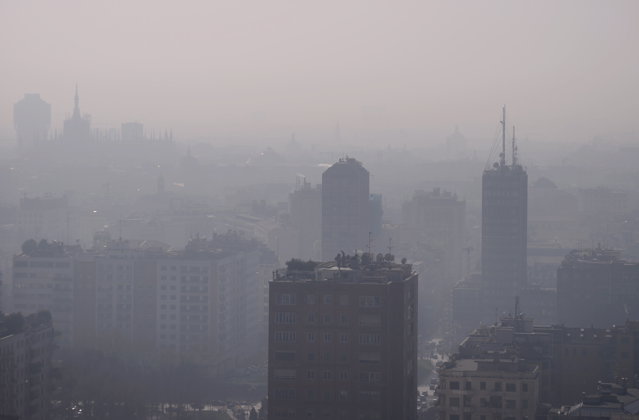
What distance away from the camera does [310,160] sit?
9200cm

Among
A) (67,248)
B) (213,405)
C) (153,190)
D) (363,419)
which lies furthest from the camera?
(153,190)

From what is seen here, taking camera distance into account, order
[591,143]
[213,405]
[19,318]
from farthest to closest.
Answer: [591,143] < [213,405] < [19,318]

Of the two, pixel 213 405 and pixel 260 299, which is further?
pixel 260 299

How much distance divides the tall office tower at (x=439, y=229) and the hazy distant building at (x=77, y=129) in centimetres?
3176

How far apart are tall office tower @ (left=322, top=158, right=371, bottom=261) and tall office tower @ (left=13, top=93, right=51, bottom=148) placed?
18.6 metres

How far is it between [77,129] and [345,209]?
4246cm

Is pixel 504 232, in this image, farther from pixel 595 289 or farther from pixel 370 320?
pixel 370 320

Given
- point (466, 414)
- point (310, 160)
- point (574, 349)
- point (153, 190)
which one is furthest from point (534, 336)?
point (310, 160)

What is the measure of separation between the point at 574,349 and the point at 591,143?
5806cm

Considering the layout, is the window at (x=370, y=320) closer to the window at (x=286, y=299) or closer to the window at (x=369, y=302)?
the window at (x=369, y=302)

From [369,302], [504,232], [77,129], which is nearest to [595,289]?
[504,232]

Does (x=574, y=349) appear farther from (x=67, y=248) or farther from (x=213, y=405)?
(x=67, y=248)

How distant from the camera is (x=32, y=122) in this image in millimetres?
60375

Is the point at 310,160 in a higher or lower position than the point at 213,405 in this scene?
higher
